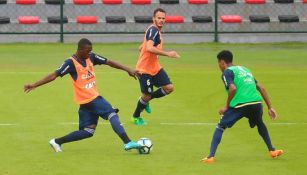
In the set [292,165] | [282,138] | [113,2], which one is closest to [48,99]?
[282,138]

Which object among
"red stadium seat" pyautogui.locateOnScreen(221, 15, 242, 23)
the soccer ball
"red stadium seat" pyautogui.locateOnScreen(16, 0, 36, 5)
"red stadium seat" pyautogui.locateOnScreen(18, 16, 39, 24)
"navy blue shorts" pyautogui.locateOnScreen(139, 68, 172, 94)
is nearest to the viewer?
the soccer ball

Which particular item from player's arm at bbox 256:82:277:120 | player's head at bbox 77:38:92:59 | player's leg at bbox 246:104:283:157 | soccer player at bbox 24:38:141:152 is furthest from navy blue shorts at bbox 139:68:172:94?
player's arm at bbox 256:82:277:120

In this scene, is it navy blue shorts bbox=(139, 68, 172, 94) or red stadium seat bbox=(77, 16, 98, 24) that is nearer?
navy blue shorts bbox=(139, 68, 172, 94)

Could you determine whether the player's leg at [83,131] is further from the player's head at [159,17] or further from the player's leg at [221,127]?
the player's head at [159,17]

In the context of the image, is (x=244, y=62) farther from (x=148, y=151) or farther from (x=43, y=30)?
(x=148, y=151)

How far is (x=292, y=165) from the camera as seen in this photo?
47.9 feet

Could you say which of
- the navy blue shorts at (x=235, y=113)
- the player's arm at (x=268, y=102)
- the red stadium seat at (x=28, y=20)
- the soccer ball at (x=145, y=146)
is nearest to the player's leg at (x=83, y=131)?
the soccer ball at (x=145, y=146)

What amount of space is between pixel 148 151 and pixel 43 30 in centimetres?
2040

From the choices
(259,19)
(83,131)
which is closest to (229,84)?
(83,131)

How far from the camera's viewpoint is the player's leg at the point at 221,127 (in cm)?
1462

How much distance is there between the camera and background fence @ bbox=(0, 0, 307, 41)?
3512cm

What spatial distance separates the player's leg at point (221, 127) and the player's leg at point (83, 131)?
201 centimetres

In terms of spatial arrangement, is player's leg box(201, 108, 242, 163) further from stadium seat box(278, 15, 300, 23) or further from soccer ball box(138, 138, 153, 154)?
stadium seat box(278, 15, 300, 23)

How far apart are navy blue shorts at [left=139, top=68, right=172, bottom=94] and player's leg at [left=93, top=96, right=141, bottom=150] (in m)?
3.75
